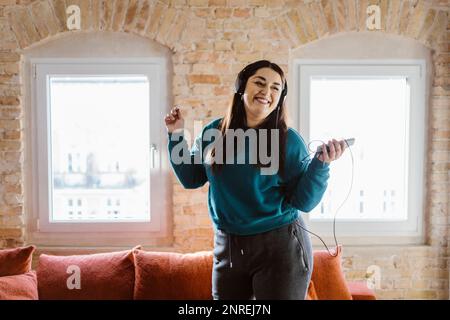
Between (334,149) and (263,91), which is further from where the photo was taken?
(263,91)

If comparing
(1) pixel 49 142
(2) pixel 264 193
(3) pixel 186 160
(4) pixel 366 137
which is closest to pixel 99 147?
(1) pixel 49 142

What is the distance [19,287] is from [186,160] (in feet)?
3.74

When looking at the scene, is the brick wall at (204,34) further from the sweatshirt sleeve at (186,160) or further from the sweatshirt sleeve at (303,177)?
the sweatshirt sleeve at (303,177)

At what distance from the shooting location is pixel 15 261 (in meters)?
2.07

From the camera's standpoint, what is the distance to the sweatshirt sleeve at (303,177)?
50.0 inches

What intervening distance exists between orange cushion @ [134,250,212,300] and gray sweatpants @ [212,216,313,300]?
0.68 metres

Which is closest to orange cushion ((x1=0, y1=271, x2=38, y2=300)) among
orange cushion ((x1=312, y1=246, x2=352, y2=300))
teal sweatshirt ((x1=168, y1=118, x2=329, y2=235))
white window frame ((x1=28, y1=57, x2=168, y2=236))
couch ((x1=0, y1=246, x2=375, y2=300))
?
couch ((x1=0, y1=246, x2=375, y2=300))

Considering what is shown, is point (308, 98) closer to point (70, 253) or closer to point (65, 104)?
point (65, 104)

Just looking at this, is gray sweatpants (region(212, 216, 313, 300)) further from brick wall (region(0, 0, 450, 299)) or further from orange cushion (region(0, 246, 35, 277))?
orange cushion (region(0, 246, 35, 277))

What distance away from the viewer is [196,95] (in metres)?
2.36

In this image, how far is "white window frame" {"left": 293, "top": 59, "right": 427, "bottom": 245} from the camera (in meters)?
2.40

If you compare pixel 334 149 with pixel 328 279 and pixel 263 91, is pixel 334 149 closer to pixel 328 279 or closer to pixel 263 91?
pixel 263 91
